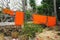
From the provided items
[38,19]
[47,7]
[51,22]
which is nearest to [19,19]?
[38,19]

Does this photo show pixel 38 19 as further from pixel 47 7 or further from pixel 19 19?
pixel 47 7

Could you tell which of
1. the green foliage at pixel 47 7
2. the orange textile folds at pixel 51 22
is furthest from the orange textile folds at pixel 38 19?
the green foliage at pixel 47 7

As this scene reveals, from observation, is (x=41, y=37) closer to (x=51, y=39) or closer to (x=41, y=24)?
(x=51, y=39)

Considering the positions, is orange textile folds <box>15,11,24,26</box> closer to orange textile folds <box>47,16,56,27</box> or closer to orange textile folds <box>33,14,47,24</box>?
orange textile folds <box>33,14,47,24</box>

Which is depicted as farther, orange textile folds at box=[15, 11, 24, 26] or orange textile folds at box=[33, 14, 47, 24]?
orange textile folds at box=[33, 14, 47, 24]

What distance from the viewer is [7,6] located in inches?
385

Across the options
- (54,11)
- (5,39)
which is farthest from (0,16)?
(54,11)

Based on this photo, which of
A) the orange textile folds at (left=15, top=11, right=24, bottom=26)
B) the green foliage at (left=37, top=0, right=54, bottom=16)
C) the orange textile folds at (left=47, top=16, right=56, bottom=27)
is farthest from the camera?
the green foliage at (left=37, top=0, right=54, bottom=16)

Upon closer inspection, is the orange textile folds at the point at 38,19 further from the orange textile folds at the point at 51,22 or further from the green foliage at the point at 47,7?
the green foliage at the point at 47,7

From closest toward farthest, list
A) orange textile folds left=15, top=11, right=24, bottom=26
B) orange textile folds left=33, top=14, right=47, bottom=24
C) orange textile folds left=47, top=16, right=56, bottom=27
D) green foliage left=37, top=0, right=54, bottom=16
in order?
orange textile folds left=15, top=11, right=24, bottom=26
orange textile folds left=33, top=14, right=47, bottom=24
orange textile folds left=47, top=16, right=56, bottom=27
green foliage left=37, top=0, right=54, bottom=16

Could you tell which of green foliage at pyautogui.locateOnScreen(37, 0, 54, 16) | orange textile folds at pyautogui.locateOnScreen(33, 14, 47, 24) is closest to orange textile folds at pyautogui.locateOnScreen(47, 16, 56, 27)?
orange textile folds at pyautogui.locateOnScreen(33, 14, 47, 24)

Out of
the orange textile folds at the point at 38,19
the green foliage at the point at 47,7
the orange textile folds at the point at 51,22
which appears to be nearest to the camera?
the orange textile folds at the point at 38,19

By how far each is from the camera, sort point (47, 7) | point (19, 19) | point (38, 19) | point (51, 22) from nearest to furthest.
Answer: point (19, 19) → point (38, 19) → point (51, 22) → point (47, 7)

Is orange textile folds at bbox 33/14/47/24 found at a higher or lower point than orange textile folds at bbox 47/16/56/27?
higher
